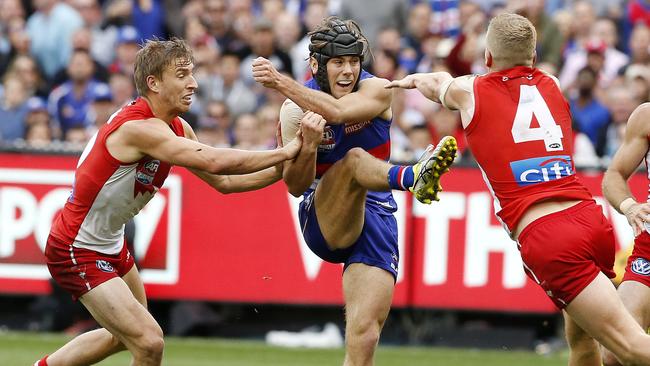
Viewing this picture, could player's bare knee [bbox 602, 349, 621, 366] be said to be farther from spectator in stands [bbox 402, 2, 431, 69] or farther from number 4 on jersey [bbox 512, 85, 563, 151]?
spectator in stands [bbox 402, 2, 431, 69]

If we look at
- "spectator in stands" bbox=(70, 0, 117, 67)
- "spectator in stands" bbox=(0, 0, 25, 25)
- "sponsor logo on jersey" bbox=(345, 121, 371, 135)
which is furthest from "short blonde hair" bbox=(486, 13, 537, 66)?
"spectator in stands" bbox=(0, 0, 25, 25)

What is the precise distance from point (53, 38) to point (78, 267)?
9.09 m

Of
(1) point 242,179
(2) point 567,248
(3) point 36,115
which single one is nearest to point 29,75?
(3) point 36,115

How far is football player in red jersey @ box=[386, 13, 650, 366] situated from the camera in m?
7.41

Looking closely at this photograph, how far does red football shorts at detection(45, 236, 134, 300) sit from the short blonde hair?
2.90 metres

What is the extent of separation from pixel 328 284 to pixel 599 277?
5794mm

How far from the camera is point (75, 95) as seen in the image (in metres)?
15.5

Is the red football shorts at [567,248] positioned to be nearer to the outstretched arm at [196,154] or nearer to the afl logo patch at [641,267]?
the afl logo patch at [641,267]

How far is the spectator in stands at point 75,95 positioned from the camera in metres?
15.3

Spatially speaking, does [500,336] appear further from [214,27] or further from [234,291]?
[214,27]

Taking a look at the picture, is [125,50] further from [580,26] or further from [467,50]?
[580,26]

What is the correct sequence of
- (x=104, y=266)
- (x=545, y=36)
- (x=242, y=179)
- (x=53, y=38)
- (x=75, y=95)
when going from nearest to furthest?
1. (x=104, y=266)
2. (x=242, y=179)
3. (x=545, y=36)
4. (x=75, y=95)
5. (x=53, y=38)

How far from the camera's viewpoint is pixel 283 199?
13.0 meters

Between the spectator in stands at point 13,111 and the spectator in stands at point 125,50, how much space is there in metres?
1.21
